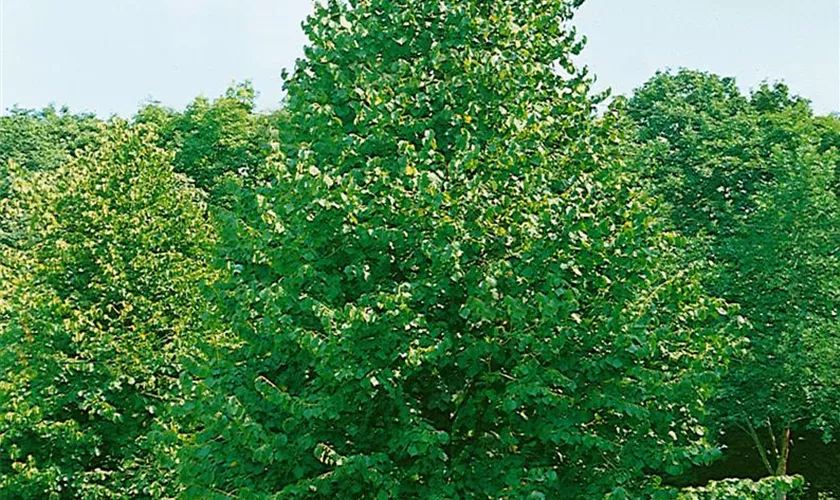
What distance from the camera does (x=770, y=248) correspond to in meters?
27.3

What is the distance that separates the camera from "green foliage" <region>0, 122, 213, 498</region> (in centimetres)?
1764

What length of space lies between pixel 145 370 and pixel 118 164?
486cm

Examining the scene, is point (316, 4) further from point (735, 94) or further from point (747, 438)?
point (735, 94)

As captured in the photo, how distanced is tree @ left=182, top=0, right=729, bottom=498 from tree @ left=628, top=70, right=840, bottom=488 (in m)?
13.9

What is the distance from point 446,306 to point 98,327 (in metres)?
10.1

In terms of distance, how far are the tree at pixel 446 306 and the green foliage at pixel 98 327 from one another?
6.21 metres

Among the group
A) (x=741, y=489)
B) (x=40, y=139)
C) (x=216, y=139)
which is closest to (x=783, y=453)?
(x=741, y=489)

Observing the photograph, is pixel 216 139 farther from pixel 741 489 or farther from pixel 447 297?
pixel 741 489

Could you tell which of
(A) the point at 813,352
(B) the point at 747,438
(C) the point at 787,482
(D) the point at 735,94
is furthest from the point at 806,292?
(C) the point at 787,482

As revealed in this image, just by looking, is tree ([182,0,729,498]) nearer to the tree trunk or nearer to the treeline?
the treeline

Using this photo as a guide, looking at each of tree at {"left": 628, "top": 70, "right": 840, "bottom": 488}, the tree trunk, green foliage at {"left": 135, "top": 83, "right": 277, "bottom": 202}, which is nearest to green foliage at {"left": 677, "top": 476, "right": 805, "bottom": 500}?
tree at {"left": 628, "top": 70, "right": 840, "bottom": 488}

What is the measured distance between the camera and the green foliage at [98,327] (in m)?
17.6

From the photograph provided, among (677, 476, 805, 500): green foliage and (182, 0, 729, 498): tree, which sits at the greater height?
(182, 0, 729, 498): tree

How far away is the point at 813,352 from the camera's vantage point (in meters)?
24.8
